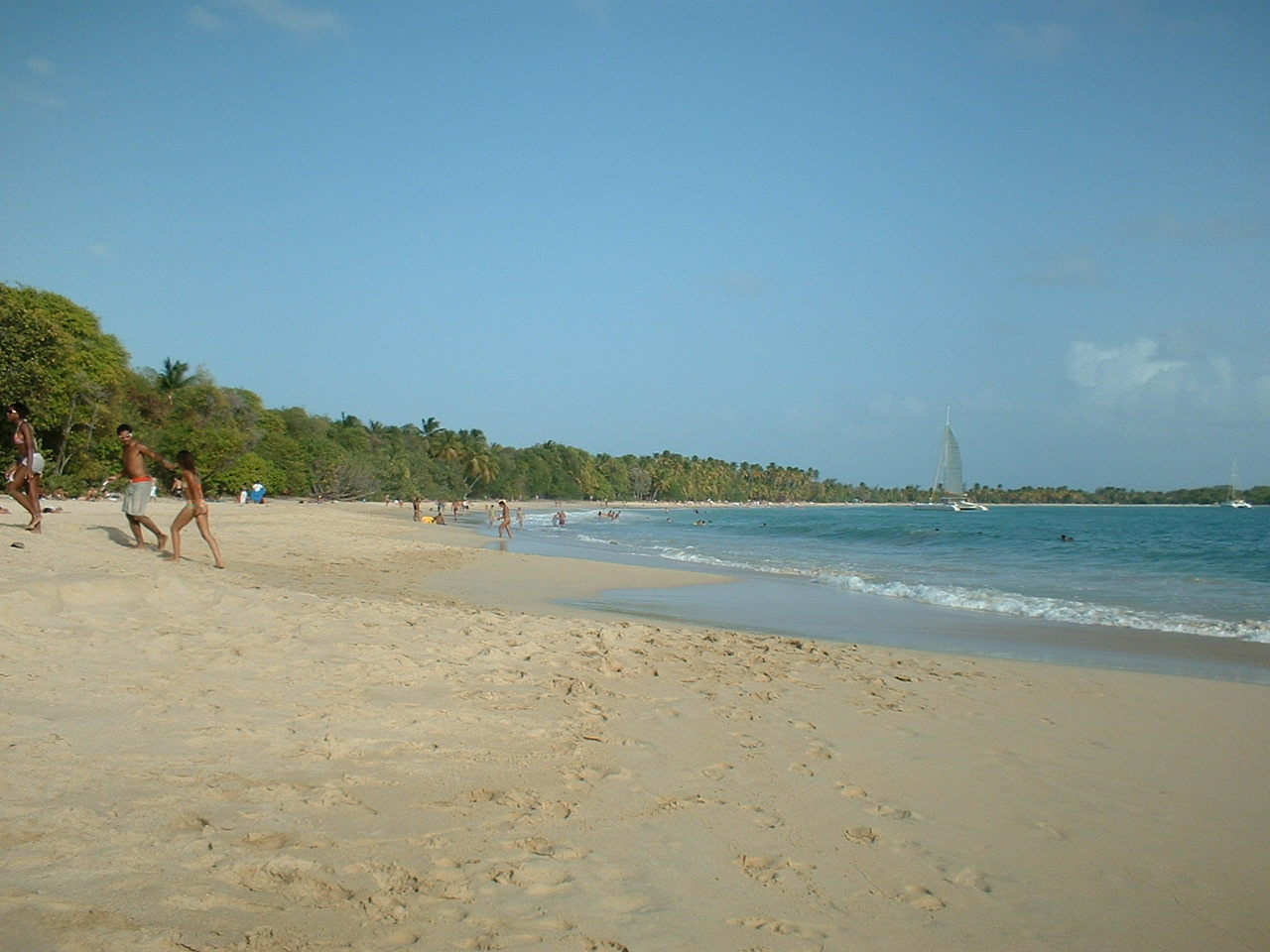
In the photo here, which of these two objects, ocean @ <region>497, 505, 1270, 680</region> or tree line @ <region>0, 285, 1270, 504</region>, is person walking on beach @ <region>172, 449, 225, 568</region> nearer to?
ocean @ <region>497, 505, 1270, 680</region>

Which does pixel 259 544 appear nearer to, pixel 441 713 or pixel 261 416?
pixel 441 713

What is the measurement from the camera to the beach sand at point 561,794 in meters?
2.87

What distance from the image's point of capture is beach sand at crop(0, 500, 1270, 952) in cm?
287

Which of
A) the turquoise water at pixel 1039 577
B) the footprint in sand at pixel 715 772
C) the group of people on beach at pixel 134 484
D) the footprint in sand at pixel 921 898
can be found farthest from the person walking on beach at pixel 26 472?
the footprint in sand at pixel 921 898

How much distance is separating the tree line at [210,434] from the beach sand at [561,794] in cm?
2678

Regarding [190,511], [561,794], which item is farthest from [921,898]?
[190,511]

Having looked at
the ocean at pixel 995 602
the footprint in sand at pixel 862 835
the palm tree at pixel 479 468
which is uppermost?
the palm tree at pixel 479 468

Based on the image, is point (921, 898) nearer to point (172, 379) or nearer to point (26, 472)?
point (26, 472)

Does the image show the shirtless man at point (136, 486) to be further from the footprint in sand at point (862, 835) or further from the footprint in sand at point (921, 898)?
the footprint in sand at point (921, 898)

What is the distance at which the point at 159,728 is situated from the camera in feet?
14.0

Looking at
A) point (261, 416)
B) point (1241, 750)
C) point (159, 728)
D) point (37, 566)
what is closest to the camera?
point (159, 728)

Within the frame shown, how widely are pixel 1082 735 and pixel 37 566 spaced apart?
860 cm

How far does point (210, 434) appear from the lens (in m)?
46.8

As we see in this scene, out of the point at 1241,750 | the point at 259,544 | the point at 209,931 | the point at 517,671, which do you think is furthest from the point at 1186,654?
the point at 259,544
